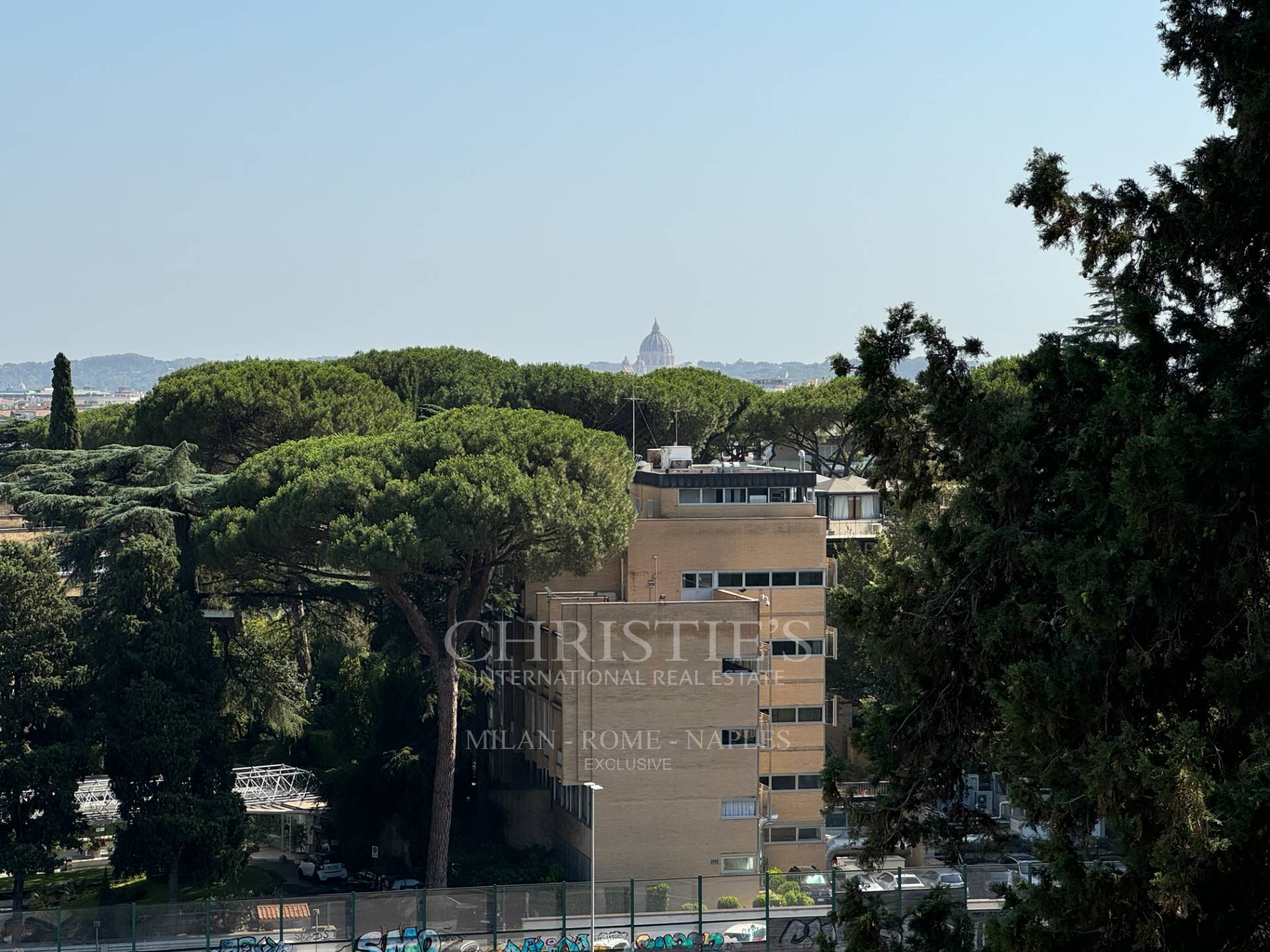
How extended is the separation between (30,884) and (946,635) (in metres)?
29.8

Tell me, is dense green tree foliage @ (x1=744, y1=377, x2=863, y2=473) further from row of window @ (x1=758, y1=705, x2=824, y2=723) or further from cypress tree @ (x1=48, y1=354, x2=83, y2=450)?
cypress tree @ (x1=48, y1=354, x2=83, y2=450)

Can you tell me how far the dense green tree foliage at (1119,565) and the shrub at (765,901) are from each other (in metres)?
17.8

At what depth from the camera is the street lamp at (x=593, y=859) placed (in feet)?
103

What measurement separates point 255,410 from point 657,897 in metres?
26.2

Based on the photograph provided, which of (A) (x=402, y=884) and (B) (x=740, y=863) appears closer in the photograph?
(B) (x=740, y=863)

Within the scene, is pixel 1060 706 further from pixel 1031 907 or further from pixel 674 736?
pixel 674 736

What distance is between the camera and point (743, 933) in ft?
106

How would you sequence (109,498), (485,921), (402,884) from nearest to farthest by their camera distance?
(485,921) < (402,884) < (109,498)

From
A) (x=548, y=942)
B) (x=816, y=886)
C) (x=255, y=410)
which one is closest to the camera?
(x=548, y=942)

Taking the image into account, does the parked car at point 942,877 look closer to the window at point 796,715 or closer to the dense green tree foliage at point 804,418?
the window at point 796,715

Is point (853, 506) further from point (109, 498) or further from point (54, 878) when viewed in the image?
point (54, 878)

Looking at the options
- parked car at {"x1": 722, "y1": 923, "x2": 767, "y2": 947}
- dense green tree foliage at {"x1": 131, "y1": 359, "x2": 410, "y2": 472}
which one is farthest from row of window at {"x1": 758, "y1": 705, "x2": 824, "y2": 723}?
dense green tree foliage at {"x1": 131, "y1": 359, "x2": 410, "y2": 472}

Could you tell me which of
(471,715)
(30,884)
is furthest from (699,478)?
(30,884)

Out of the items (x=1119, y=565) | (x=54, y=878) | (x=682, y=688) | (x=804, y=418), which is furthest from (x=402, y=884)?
(x=804, y=418)
